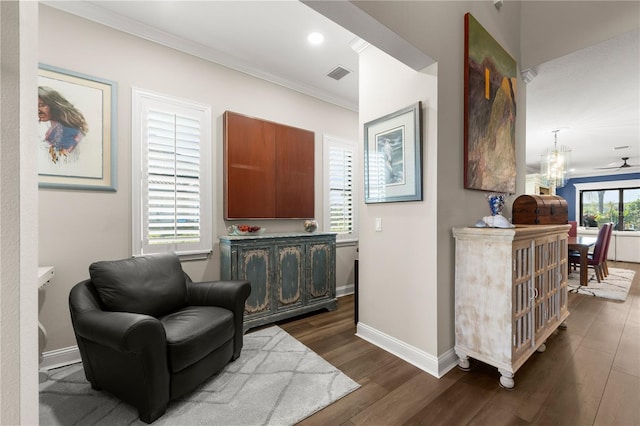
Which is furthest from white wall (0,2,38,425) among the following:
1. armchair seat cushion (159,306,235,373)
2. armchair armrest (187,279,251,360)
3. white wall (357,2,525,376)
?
white wall (357,2,525,376)

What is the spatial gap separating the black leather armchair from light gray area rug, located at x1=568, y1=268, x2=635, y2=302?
5.12 metres

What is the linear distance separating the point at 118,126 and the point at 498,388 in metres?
3.70

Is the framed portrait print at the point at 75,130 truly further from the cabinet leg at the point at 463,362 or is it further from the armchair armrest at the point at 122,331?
the cabinet leg at the point at 463,362

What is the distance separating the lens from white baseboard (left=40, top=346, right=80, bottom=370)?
2104 mm

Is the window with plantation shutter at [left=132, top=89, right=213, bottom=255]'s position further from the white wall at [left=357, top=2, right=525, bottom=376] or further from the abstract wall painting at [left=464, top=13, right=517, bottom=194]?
the abstract wall painting at [left=464, top=13, right=517, bottom=194]

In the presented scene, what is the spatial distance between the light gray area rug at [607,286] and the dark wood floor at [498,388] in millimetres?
1627

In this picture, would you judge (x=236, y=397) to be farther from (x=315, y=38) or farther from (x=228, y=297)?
(x=315, y=38)

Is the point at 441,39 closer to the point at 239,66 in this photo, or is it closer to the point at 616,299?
the point at 239,66

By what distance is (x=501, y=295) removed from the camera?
1859mm

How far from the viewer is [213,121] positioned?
2.94 meters

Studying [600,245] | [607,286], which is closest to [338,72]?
[600,245]

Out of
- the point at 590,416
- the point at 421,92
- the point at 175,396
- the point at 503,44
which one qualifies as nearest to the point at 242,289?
the point at 175,396

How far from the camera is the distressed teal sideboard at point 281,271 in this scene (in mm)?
2744

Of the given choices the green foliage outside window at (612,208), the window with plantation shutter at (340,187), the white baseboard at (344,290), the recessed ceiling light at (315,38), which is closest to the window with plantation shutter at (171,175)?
the recessed ceiling light at (315,38)
